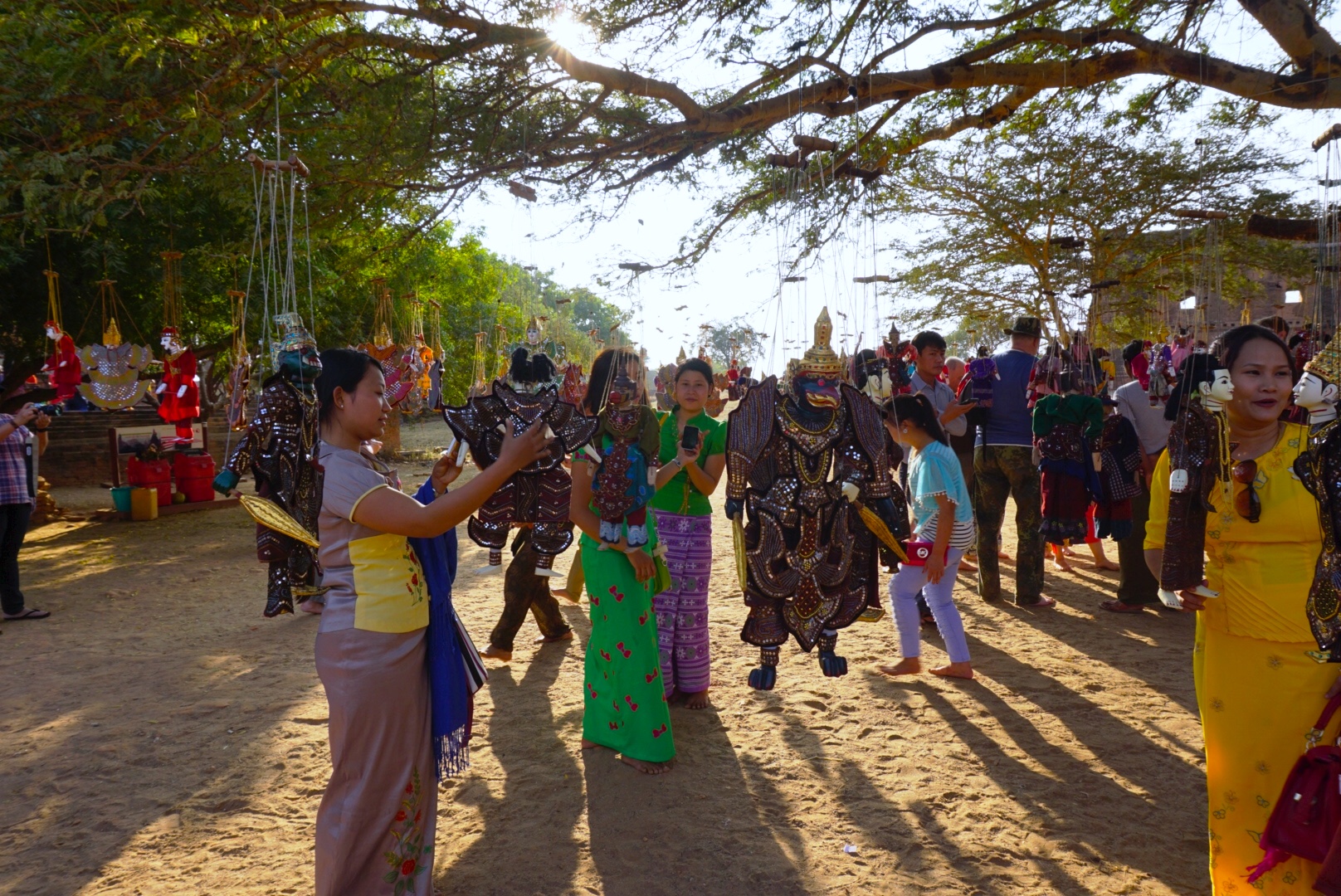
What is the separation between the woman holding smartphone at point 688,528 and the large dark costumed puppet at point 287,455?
6.03 ft

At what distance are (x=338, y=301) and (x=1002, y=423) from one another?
1116 cm

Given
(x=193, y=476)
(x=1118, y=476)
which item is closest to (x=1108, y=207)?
(x=1118, y=476)

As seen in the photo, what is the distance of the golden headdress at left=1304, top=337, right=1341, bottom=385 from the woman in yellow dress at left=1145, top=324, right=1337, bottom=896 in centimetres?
7

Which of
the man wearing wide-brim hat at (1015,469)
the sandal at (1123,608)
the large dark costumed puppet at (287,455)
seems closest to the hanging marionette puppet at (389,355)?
the large dark costumed puppet at (287,455)

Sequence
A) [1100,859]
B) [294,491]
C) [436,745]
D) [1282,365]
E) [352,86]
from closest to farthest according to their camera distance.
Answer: [1282,365] → [436,745] → [1100,859] → [294,491] → [352,86]

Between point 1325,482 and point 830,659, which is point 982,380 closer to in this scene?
point 830,659

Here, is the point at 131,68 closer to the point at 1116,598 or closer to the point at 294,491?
the point at 294,491

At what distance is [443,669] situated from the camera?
2.76m

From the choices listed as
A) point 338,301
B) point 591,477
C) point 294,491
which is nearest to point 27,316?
point 338,301

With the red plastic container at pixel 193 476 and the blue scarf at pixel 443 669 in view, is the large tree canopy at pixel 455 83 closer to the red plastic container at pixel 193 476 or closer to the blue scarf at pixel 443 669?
the blue scarf at pixel 443 669

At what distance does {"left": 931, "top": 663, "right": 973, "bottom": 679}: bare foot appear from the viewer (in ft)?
16.4

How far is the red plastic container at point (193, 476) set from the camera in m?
12.8

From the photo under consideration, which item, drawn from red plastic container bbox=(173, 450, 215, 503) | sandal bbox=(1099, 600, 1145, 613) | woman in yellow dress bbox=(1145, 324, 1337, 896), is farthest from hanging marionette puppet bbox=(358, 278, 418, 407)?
red plastic container bbox=(173, 450, 215, 503)

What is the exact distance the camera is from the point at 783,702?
4805mm
